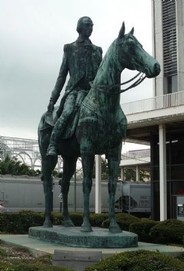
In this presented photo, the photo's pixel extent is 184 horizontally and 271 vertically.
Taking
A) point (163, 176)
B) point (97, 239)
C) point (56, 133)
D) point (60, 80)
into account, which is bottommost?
point (97, 239)

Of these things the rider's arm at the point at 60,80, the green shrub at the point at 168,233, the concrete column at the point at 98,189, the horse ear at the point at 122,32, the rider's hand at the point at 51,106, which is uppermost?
the horse ear at the point at 122,32

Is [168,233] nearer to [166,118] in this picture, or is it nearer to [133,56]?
[133,56]

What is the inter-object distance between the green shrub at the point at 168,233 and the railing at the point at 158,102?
1756 cm

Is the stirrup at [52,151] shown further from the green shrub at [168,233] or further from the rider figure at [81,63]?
the green shrub at [168,233]

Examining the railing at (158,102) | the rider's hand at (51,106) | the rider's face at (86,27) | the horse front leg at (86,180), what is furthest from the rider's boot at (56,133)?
the railing at (158,102)

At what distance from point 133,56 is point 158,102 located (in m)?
22.4

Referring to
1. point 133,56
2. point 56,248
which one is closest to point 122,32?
point 133,56

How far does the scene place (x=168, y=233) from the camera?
11812 mm

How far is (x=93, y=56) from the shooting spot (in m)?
9.59

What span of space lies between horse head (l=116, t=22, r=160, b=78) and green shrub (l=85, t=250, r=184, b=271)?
9.13ft

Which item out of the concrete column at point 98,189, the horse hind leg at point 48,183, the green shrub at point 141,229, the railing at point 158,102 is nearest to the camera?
the horse hind leg at point 48,183

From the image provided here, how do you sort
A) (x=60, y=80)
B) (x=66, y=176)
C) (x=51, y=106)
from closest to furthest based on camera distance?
(x=60, y=80)
(x=51, y=106)
(x=66, y=176)

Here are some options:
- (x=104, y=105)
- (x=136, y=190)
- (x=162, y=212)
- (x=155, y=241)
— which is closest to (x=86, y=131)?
(x=104, y=105)

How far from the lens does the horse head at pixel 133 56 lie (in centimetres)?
789
